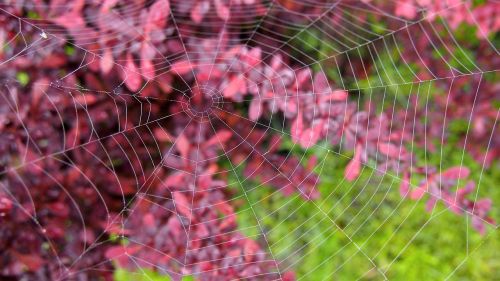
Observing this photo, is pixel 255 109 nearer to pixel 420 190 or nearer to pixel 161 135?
pixel 161 135

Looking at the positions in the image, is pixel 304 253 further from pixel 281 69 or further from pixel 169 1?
pixel 169 1

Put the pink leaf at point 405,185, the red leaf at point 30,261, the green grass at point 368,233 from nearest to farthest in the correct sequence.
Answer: the red leaf at point 30,261 < the pink leaf at point 405,185 < the green grass at point 368,233

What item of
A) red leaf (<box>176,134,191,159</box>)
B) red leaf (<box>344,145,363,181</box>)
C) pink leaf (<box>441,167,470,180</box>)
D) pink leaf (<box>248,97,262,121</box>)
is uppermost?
pink leaf (<box>248,97,262,121</box>)

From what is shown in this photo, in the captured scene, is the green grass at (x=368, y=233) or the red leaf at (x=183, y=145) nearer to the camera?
the red leaf at (x=183, y=145)

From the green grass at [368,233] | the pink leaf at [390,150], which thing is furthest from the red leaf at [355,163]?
the green grass at [368,233]

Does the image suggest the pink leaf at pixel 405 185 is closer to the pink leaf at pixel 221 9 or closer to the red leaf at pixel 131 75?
the pink leaf at pixel 221 9

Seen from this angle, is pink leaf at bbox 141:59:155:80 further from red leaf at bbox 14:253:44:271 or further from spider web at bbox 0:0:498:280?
red leaf at bbox 14:253:44:271

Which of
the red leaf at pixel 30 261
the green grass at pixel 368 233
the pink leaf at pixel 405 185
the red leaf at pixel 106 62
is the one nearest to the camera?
the red leaf at pixel 106 62

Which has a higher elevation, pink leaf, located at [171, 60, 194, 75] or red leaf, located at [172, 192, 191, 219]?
pink leaf, located at [171, 60, 194, 75]

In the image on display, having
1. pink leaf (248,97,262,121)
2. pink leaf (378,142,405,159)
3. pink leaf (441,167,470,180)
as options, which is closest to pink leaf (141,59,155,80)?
pink leaf (248,97,262,121)

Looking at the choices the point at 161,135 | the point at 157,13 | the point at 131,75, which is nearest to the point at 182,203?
the point at 161,135
